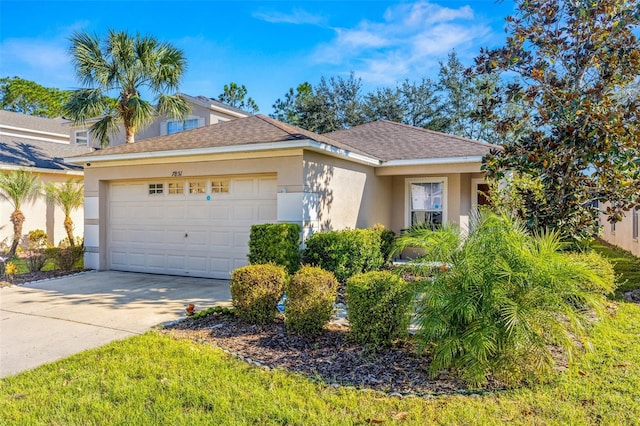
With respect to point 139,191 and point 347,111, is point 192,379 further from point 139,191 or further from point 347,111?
point 347,111

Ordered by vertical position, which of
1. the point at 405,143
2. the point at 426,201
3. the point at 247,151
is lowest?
the point at 426,201

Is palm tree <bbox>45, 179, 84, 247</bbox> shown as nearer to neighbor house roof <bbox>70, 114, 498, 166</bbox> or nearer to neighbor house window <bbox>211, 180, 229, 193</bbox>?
neighbor house roof <bbox>70, 114, 498, 166</bbox>

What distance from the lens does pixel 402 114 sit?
29078mm

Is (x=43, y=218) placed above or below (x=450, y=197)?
below

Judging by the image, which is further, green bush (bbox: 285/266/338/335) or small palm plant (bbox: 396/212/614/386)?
green bush (bbox: 285/266/338/335)

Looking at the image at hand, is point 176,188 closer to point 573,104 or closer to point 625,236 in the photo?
point 573,104

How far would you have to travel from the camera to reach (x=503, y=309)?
3.98 m

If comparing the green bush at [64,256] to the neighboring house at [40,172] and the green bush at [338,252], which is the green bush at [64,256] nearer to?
the neighboring house at [40,172]

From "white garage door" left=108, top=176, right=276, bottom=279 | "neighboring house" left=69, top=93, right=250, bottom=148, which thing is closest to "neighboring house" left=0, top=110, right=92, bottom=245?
"neighboring house" left=69, top=93, right=250, bottom=148

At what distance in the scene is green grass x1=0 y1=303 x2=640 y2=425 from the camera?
3.39 meters

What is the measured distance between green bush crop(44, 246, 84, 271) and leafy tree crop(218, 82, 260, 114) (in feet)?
110

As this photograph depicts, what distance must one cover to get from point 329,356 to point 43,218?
1447 centimetres

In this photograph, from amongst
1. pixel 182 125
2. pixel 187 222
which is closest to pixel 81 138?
pixel 182 125

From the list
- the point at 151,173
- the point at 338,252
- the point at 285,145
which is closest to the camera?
the point at 285,145
